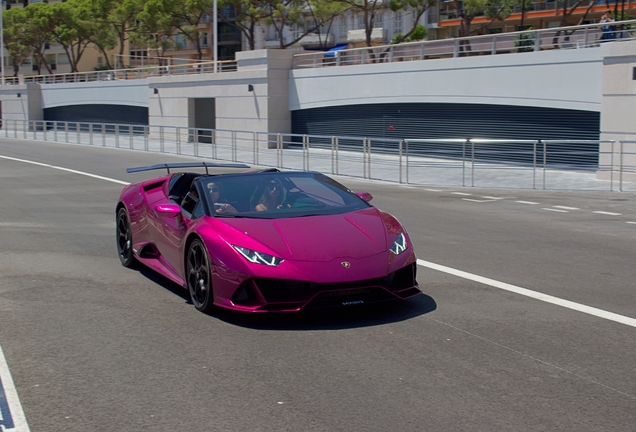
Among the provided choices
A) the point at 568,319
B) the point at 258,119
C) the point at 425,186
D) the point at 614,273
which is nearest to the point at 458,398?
the point at 568,319

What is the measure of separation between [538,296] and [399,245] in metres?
1.51

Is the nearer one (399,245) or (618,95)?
(399,245)

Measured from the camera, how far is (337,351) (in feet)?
19.1

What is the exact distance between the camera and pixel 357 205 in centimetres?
771

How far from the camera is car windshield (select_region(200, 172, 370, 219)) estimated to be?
7.35 meters

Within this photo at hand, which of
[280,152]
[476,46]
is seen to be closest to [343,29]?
[476,46]

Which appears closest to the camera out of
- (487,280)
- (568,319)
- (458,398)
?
(458,398)

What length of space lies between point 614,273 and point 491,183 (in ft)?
39.8

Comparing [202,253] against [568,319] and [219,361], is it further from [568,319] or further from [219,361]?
[568,319]

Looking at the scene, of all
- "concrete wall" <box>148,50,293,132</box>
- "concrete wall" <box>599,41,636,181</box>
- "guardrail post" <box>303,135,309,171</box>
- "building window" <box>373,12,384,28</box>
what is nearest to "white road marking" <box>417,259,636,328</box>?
"concrete wall" <box>599,41,636,181</box>

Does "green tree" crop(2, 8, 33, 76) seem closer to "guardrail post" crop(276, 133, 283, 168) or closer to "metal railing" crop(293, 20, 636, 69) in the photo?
"metal railing" crop(293, 20, 636, 69)

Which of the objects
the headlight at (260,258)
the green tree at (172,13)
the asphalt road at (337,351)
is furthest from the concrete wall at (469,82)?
the green tree at (172,13)

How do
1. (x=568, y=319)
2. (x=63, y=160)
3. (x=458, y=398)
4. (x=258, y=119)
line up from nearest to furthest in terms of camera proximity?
(x=458, y=398), (x=568, y=319), (x=63, y=160), (x=258, y=119)

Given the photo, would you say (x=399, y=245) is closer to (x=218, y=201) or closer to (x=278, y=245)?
(x=278, y=245)
